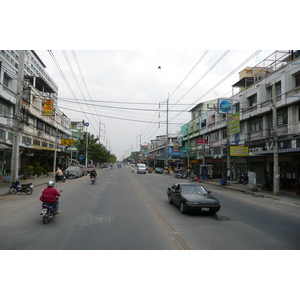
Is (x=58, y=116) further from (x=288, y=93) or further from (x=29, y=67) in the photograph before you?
(x=288, y=93)

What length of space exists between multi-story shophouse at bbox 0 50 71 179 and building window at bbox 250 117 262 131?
22922 millimetres

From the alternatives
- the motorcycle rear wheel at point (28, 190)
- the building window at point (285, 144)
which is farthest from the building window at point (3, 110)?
the building window at point (285, 144)

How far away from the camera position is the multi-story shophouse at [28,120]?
83.2ft

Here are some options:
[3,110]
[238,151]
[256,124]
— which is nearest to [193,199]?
[238,151]

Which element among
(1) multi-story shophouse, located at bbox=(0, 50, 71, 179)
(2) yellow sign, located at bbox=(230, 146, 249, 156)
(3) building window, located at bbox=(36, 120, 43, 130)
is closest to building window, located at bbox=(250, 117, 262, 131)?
(2) yellow sign, located at bbox=(230, 146, 249, 156)

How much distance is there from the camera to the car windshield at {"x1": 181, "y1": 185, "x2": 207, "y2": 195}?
12.2 metres

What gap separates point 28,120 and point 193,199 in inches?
1203

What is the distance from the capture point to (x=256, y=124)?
29.4 metres

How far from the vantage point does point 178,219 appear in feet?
33.0

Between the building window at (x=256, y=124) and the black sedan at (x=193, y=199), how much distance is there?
63.0 ft

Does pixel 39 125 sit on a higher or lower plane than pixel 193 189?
higher

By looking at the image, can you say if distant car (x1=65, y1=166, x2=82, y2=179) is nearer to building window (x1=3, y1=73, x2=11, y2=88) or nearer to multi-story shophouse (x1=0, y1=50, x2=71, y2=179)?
multi-story shophouse (x1=0, y1=50, x2=71, y2=179)

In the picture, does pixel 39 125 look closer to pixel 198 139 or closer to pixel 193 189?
pixel 198 139

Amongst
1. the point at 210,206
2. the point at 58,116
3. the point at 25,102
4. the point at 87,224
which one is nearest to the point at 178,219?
the point at 210,206
